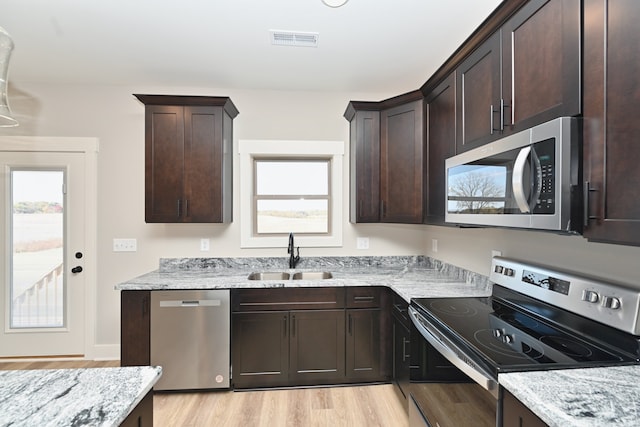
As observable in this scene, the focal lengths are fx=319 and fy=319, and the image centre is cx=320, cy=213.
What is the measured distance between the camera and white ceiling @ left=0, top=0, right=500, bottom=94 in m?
1.91

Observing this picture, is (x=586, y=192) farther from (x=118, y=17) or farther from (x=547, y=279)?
(x=118, y=17)

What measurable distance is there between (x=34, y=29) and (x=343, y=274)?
113 inches

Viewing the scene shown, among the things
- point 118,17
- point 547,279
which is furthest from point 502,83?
point 118,17

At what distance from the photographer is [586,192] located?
3.56 feet

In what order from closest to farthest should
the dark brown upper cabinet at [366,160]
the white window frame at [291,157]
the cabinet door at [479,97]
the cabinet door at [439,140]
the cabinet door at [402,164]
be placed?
the cabinet door at [479,97] < the cabinet door at [439,140] < the cabinet door at [402,164] < the dark brown upper cabinet at [366,160] < the white window frame at [291,157]

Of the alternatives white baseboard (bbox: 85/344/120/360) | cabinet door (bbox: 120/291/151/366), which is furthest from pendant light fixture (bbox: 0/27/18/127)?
white baseboard (bbox: 85/344/120/360)

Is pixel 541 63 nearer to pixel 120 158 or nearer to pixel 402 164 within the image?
pixel 402 164

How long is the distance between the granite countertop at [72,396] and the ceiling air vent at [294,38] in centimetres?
207

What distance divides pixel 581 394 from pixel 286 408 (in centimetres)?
188

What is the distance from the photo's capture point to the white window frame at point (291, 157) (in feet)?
10.2

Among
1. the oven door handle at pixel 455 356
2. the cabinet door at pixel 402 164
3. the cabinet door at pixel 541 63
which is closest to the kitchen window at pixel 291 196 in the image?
the cabinet door at pixel 402 164

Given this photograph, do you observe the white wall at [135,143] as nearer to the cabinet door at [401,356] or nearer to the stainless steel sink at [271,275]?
the stainless steel sink at [271,275]

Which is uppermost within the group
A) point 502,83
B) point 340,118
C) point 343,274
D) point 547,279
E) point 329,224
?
point 340,118

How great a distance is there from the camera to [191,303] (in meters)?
2.42
